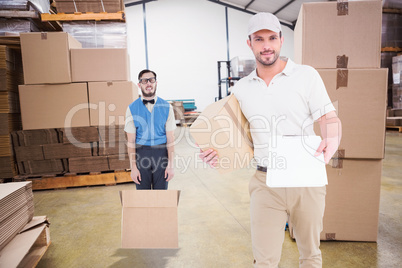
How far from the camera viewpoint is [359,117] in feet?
6.97

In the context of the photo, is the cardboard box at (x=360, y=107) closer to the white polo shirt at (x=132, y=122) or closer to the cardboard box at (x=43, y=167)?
the white polo shirt at (x=132, y=122)

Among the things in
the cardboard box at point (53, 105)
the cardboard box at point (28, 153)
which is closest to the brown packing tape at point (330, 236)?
the cardboard box at point (53, 105)

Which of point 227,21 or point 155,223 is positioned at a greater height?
point 227,21

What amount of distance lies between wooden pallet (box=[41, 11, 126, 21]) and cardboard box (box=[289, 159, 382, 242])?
3973 millimetres

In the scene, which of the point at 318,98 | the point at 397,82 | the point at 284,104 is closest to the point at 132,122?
the point at 284,104

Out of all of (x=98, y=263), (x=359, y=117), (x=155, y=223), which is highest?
(x=359, y=117)

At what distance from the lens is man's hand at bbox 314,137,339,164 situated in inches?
46.2

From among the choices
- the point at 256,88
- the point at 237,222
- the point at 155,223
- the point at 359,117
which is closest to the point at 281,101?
the point at 256,88

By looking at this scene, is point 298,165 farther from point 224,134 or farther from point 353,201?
point 353,201

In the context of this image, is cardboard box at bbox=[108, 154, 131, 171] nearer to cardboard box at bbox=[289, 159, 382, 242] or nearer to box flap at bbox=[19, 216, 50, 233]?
box flap at bbox=[19, 216, 50, 233]

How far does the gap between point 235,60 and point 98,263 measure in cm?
962

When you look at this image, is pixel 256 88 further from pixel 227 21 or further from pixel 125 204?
pixel 227 21

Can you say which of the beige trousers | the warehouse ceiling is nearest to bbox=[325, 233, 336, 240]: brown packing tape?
the beige trousers

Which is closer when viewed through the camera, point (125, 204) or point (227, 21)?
point (125, 204)
